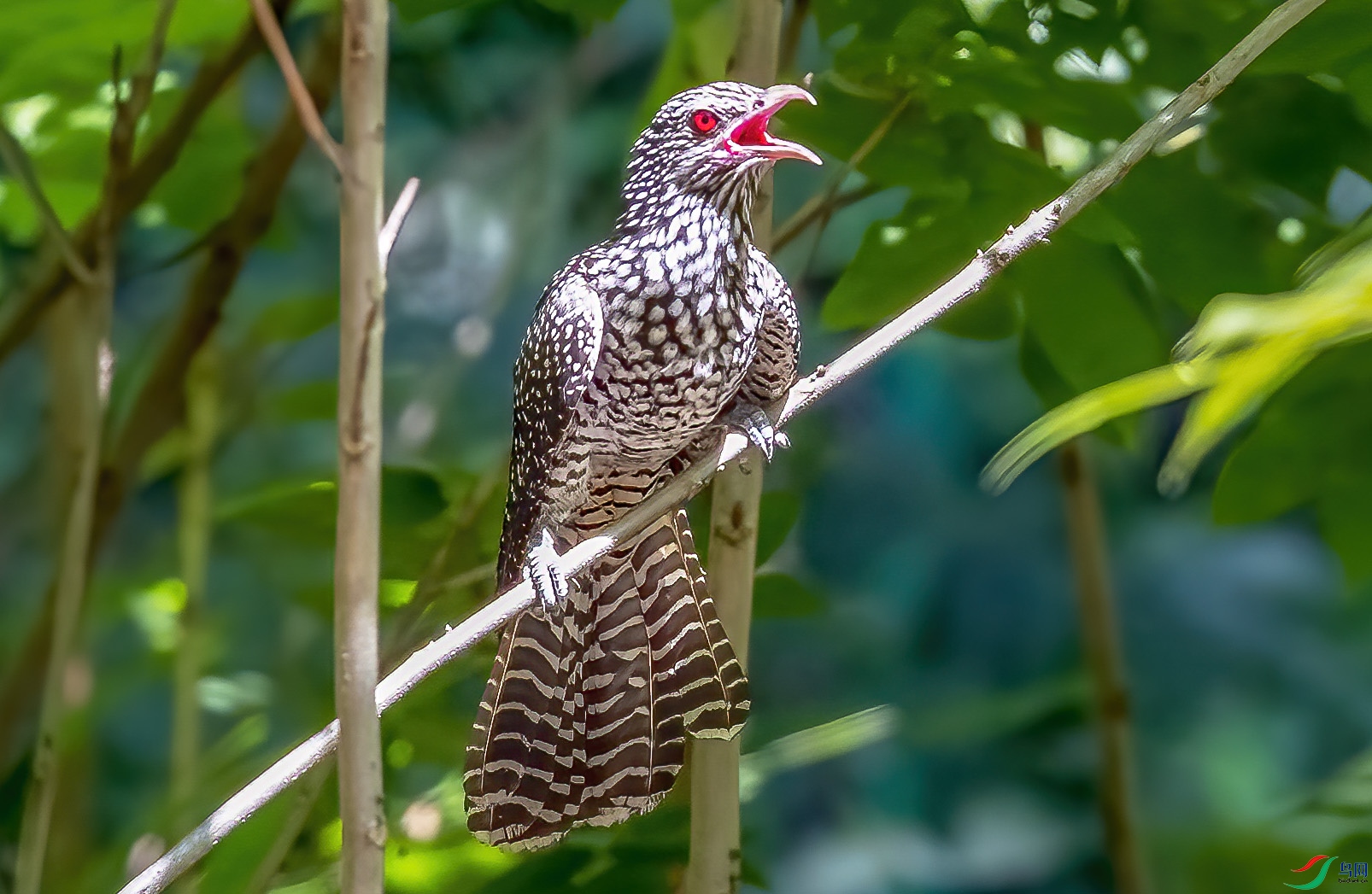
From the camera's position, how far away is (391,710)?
1020mm

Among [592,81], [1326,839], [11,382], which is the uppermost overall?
[592,81]

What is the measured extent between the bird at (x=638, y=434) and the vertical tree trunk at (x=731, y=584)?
2 centimetres

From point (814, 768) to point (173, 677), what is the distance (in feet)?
2.85

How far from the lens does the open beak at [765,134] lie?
768 mm

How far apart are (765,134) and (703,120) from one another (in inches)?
1.8

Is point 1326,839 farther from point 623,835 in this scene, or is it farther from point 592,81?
point 592,81

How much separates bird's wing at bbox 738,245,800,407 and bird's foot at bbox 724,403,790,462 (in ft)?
0.05

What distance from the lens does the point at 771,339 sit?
913 millimetres

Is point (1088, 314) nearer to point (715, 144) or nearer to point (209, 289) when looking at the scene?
point (715, 144)

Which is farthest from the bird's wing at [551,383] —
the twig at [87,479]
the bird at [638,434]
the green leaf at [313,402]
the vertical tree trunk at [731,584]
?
the green leaf at [313,402]

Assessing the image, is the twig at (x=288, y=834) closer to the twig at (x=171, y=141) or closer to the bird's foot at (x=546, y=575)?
the bird's foot at (x=546, y=575)

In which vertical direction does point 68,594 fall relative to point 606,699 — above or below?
above

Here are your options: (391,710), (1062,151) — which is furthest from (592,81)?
(391,710)

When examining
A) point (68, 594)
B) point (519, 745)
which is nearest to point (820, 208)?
point (519, 745)
